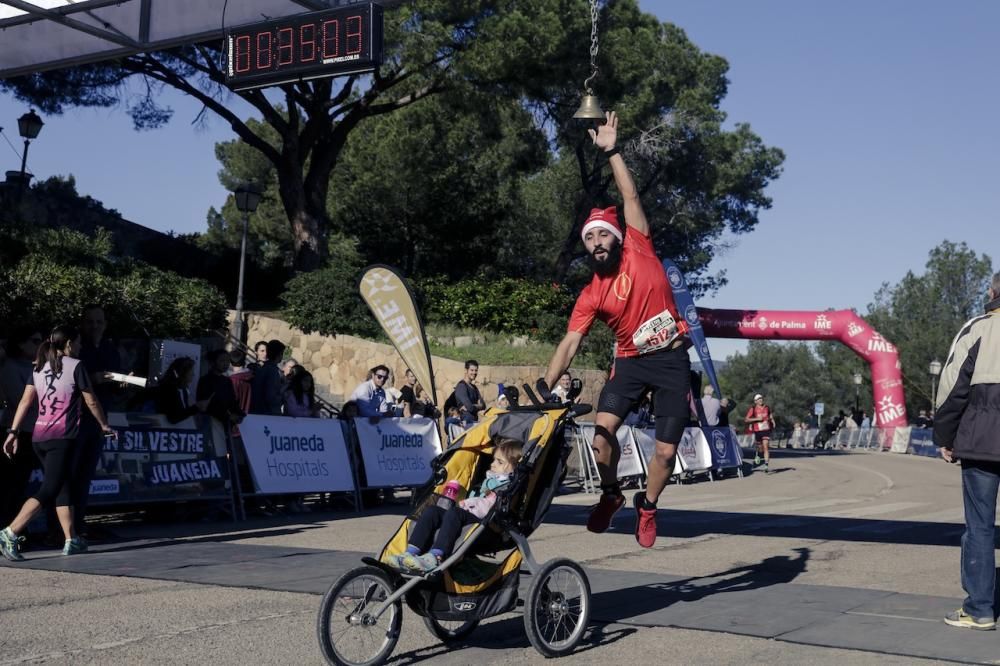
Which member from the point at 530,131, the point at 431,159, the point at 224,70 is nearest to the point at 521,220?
the point at 530,131

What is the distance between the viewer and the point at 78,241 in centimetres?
2416

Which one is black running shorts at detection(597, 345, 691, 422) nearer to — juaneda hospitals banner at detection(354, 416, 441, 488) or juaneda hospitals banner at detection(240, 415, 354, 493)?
juaneda hospitals banner at detection(240, 415, 354, 493)

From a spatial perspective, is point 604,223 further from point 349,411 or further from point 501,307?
point 501,307

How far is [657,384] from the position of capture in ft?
23.3

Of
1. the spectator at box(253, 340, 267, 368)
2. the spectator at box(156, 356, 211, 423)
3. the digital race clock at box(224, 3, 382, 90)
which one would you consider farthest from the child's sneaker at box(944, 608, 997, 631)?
the spectator at box(253, 340, 267, 368)

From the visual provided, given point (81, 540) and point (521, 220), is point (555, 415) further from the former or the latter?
point (521, 220)

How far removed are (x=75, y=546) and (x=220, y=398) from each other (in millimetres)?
3609

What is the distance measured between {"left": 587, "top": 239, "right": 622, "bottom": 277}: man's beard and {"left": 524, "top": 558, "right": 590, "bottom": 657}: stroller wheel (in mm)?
1917

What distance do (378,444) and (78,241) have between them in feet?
38.8

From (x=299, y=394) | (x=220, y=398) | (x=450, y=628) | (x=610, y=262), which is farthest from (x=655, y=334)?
(x=299, y=394)

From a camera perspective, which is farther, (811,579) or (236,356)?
(236,356)

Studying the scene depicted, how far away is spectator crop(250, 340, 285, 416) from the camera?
1436cm

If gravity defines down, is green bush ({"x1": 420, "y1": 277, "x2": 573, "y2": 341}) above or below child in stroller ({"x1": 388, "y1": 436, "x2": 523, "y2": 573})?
above

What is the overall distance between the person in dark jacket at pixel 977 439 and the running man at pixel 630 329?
1.53 meters
